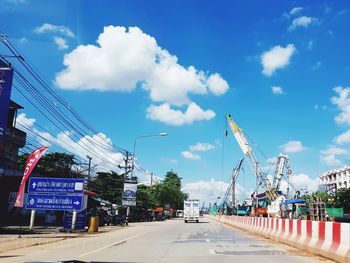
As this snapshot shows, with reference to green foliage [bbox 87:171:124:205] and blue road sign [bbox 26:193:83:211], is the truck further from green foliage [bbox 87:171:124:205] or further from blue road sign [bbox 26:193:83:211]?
blue road sign [bbox 26:193:83:211]

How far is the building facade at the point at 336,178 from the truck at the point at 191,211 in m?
77.2

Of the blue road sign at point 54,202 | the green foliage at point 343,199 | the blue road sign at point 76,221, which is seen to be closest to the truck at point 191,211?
the green foliage at point 343,199

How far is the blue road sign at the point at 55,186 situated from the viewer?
93.5 ft

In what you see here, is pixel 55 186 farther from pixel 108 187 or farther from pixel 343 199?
pixel 343 199

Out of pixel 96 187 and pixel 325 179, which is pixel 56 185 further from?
pixel 325 179

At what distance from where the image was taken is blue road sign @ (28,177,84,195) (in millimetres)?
28500

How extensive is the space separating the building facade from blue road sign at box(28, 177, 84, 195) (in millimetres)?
115587

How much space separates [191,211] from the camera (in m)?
66.1

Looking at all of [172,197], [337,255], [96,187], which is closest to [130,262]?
[337,255]

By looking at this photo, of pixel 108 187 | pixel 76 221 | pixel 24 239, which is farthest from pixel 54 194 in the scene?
pixel 108 187

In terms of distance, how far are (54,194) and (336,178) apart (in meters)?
135

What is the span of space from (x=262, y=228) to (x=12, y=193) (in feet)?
76.0

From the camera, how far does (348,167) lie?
447ft

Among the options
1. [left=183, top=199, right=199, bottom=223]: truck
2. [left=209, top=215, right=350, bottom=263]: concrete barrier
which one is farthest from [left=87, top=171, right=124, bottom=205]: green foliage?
[left=209, top=215, right=350, bottom=263]: concrete barrier
